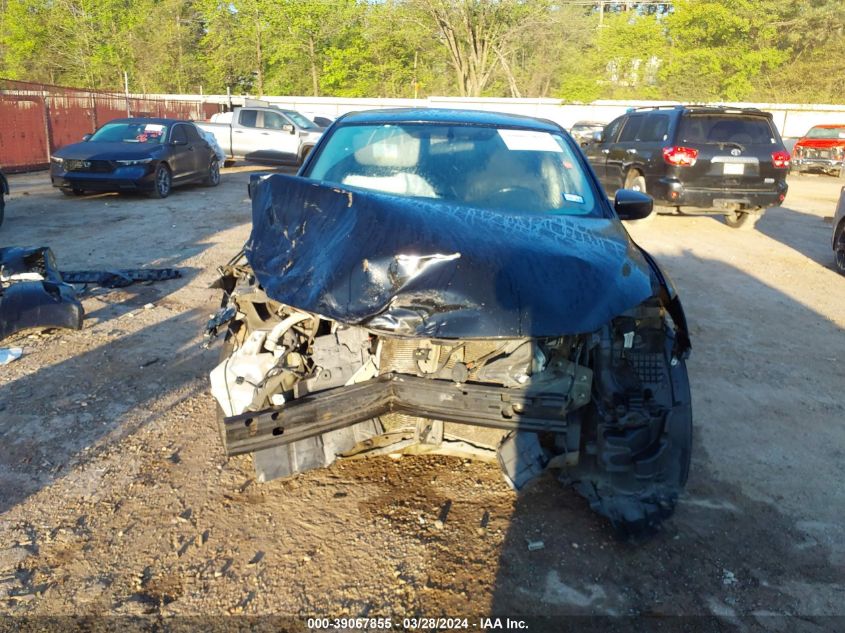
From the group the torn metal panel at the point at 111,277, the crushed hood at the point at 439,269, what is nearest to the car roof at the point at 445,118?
the crushed hood at the point at 439,269

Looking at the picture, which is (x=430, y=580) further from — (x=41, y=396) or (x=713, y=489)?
(x=41, y=396)

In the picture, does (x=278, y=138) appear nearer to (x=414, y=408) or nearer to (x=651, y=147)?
(x=651, y=147)

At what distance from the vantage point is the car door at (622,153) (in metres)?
11.9

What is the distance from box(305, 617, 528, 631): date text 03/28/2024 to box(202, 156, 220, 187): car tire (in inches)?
537

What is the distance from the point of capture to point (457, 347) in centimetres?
294

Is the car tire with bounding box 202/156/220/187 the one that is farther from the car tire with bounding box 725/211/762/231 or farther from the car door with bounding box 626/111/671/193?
the car tire with bounding box 725/211/762/231

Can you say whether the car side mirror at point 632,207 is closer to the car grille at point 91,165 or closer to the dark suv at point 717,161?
the dark suv at point 717,161

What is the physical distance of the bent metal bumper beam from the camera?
2764 millimetres

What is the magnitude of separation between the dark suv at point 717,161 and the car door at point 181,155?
349 inches

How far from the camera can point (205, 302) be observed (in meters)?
6.36

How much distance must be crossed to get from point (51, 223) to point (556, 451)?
377 inches

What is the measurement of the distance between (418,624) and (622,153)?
1101 centimetres


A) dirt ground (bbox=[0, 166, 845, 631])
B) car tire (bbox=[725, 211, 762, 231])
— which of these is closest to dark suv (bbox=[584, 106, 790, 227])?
car tire (bbox=[725, 211, 762, 231])

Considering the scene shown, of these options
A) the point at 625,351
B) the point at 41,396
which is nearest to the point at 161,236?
the point at 41,396
